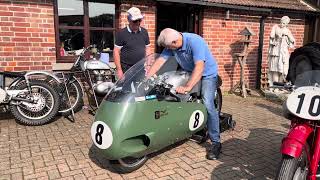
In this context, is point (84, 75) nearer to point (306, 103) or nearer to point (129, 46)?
point (129, 46)

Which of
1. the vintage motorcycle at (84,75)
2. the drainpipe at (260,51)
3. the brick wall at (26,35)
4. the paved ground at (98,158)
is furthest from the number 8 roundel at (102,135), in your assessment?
the drainpipe at (260,51)

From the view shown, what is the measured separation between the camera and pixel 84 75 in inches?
234

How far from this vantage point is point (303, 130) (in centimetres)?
287

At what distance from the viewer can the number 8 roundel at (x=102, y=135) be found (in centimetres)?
331

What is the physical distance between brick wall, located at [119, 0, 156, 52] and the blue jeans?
3467 mm

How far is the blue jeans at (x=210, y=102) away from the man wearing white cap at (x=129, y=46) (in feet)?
4.88

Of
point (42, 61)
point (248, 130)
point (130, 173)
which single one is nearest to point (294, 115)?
point (130, 173)

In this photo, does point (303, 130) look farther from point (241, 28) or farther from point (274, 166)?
point (241, 28)

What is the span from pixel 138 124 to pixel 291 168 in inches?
58.8

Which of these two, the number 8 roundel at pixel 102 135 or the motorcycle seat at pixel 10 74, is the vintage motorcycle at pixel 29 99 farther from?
the number 8 roundel at pixel 102 135

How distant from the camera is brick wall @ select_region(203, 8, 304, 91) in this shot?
8.28m

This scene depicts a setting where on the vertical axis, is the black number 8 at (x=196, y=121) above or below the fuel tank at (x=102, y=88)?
below

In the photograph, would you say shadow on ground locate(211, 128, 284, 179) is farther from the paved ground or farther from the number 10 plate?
the number 10 plate

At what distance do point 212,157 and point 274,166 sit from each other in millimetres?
741
